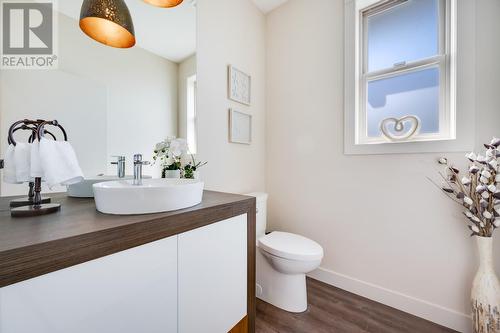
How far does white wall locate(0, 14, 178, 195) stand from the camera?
884 mm

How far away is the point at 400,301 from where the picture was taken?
57.2 inches

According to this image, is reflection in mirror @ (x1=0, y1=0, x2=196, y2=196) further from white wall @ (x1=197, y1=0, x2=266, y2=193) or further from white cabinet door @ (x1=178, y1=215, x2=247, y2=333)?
white cabinet door @ (x1=178, y1=215, x2=247, y2=333)

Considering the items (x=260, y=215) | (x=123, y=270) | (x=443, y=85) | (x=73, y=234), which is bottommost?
(x=260, y=215)

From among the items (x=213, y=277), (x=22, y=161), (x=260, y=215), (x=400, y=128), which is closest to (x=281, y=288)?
(x=260, y=215)

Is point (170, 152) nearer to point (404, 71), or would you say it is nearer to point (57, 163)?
point (57, 163)

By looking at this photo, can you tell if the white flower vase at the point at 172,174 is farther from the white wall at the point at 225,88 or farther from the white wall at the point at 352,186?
the white wall at the point at 352,186

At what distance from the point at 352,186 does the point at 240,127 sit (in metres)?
1.05

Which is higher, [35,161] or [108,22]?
[108,22]

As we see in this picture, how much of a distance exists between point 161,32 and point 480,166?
2.05 metres

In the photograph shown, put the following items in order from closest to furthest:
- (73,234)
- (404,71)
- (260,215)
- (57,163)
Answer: (73,234), (57,163), (404,71), (260,215)

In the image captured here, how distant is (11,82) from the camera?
846 millimetres

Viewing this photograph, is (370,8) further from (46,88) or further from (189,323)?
(189,323)

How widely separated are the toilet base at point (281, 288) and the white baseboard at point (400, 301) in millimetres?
406

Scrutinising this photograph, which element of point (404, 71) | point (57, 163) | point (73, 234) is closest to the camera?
point (73, 234)
